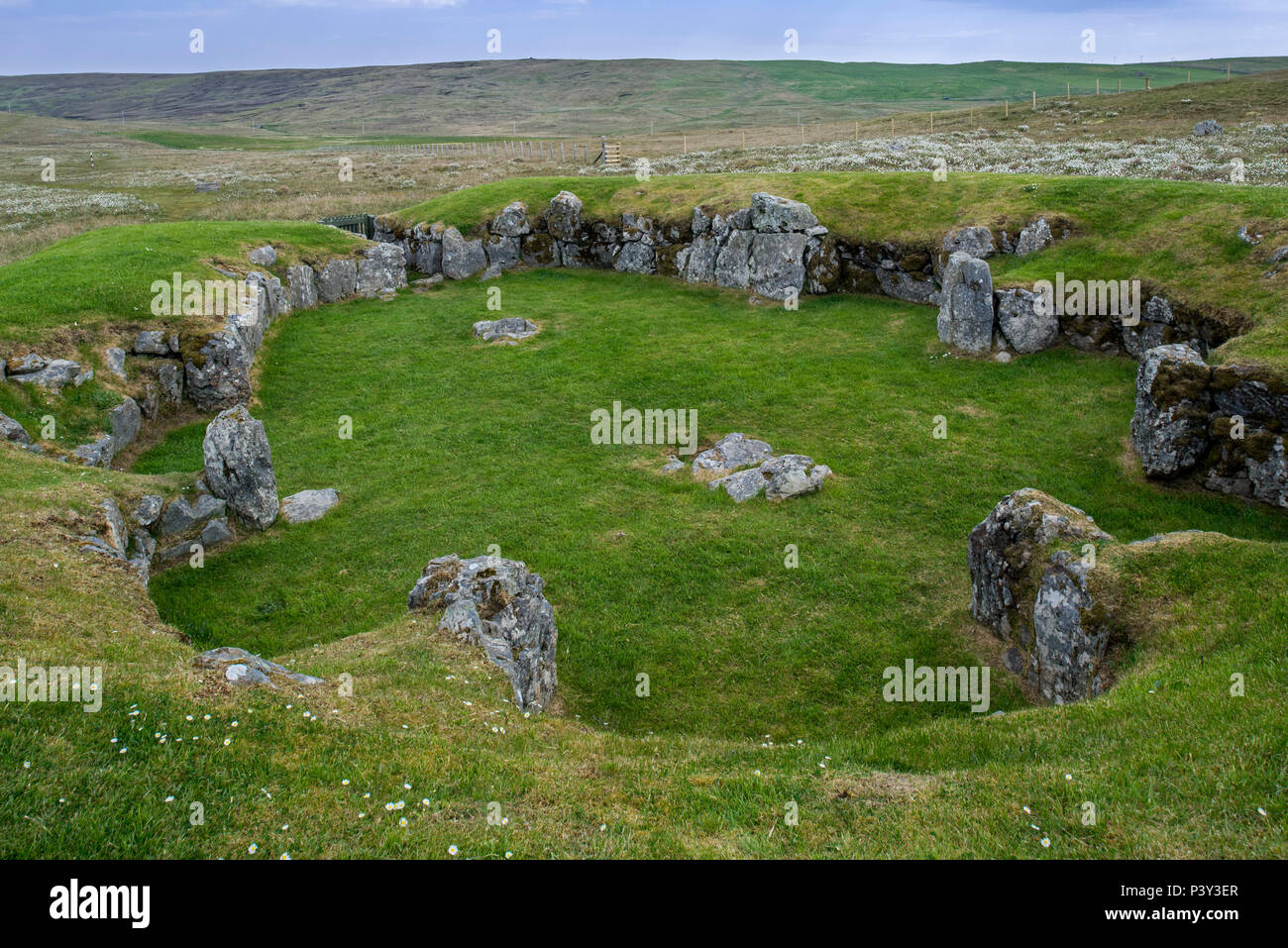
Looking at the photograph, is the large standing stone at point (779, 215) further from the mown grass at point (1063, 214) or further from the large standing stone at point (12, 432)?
the large standing stone at point (12, 432)

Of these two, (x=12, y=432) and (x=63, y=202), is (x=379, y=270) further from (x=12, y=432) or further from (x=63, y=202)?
(x=63, y=202)

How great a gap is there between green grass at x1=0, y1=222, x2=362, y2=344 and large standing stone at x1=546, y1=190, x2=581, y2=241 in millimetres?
11871

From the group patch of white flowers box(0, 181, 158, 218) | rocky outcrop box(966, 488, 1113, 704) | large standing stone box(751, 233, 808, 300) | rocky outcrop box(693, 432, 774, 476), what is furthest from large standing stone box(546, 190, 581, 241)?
patch of white flowers box(0, 181, 158, 218)

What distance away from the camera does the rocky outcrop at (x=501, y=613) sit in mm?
16203

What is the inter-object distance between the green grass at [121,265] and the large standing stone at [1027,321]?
35.4m

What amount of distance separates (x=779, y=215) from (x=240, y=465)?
98.2 ft

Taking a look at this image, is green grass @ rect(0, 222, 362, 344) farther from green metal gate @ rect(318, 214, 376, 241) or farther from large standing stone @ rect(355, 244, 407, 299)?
green metal gate @ rect(318, 214, 376, 241)

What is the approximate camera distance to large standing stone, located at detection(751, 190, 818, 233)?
140ft

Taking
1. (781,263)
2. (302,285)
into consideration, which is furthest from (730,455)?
(302,285)

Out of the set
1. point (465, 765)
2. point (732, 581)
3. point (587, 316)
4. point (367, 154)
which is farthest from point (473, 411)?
point (367, 154)

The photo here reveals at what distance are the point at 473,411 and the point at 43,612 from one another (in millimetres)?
18759
